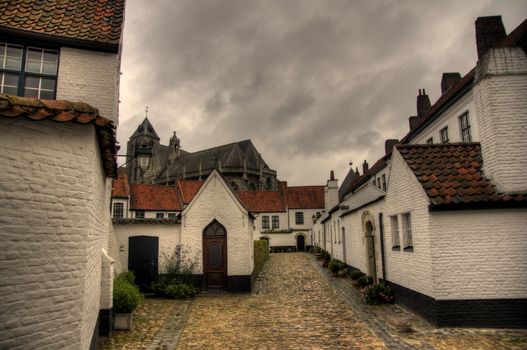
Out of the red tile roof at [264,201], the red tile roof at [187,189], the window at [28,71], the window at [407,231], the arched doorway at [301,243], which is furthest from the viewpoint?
the red tile roof at [264,201]

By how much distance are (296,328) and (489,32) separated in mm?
13382

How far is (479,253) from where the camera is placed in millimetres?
9508

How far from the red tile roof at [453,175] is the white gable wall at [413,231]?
0.88ft

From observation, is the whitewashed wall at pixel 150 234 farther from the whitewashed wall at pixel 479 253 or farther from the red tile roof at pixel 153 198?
the red tile roof at pixel 153 198

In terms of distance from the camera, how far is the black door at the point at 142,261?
1617cm

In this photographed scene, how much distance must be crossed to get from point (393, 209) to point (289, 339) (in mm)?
6044

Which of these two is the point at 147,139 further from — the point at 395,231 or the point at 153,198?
the point at 395,231

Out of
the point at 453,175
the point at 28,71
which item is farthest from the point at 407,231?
the point at 28,71

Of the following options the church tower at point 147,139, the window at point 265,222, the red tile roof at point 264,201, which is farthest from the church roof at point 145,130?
the window at point 265,222

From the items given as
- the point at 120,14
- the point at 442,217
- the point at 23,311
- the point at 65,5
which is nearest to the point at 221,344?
the point at 23,311

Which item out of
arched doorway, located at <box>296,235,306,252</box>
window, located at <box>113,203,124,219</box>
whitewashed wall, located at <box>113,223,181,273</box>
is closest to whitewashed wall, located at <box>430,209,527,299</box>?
whitewashed wall, located at <box>113,223,181,273</box>

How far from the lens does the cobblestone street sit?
841 centimetres

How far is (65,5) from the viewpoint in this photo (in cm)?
1059

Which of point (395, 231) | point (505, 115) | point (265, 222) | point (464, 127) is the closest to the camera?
point (505, 115)
